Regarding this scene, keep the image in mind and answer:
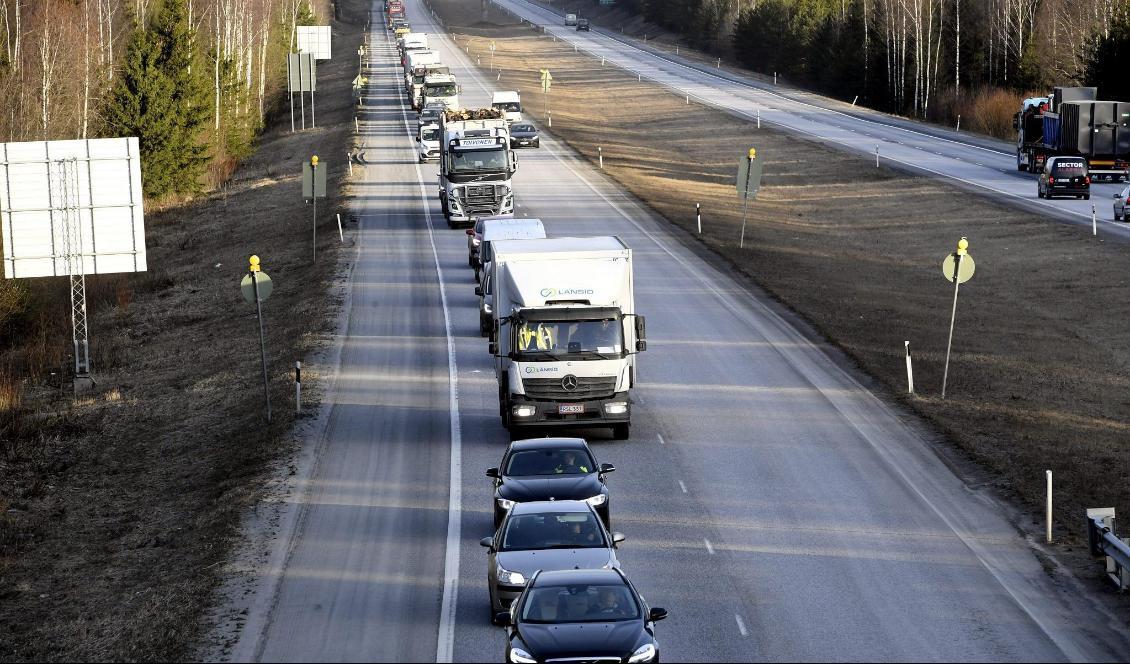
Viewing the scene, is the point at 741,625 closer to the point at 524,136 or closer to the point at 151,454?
the point at 151,454

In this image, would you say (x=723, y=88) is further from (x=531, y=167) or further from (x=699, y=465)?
(x=699, y=465)

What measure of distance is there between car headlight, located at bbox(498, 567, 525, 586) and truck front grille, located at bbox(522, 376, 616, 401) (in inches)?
339

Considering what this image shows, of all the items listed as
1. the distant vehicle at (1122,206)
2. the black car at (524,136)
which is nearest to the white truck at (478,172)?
the distant vehicle at (1122,206)

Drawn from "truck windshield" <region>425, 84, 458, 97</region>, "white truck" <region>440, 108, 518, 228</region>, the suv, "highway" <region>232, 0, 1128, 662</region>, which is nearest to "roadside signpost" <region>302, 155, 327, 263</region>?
"white truck" <region>440, 108, 518, 228</region>

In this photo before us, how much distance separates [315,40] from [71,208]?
302 ft

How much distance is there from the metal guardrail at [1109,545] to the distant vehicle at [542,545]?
664 centimetres

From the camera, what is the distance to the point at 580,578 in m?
15.5

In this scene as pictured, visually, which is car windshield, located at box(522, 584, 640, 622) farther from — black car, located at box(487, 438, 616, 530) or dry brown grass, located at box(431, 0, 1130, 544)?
dry brown grass, located at box(431, 0, 1130, 544)

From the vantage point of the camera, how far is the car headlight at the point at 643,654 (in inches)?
567

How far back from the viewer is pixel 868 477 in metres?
23.9

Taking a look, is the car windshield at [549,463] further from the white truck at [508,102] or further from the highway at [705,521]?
the white truck at [508,102]

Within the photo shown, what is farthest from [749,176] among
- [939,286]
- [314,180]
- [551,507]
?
[551,507]

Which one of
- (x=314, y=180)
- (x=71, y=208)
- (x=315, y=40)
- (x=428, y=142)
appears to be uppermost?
(x=315, y=40)

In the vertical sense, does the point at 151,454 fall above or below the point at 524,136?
below
